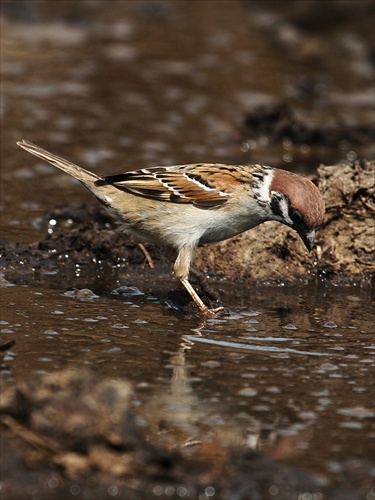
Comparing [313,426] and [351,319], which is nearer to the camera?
[313,426]

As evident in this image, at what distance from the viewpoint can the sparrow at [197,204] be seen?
759cm

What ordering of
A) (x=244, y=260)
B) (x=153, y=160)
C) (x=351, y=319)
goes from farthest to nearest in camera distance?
1. (x=153, y=160)
2. (x=244, y=260)
3. (x=351, y=319)

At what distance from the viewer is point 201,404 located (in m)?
5.54

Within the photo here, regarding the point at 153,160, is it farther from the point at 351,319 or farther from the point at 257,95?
the point at 351,319

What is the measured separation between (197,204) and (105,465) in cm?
359

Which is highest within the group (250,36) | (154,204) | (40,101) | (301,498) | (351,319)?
(250,36)

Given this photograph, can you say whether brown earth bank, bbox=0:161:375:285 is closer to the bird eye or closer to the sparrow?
the sparrow

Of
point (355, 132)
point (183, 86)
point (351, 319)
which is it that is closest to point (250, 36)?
point (183, 86)

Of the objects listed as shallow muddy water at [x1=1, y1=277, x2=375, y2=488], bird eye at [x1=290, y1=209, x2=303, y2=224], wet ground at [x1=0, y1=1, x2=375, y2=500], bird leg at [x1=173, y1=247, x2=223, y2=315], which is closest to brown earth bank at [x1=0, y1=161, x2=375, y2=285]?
wet ground at [x1=0, y1=1, x2=375, y2=500]

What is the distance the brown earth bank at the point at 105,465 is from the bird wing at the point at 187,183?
10.9 ft

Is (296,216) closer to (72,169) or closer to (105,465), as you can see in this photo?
(72,169)

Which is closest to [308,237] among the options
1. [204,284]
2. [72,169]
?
[204,284]

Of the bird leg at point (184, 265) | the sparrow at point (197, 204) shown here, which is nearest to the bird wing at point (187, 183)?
the sparrow at point (197, 204)

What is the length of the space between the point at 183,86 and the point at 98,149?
3219 mm
